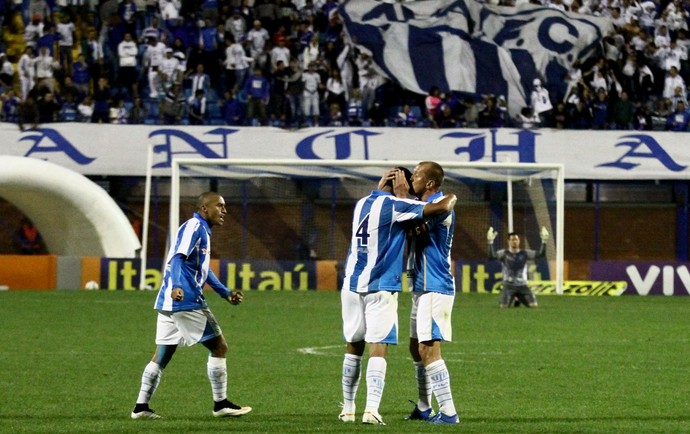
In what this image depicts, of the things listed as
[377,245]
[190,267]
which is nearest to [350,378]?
[377,245]

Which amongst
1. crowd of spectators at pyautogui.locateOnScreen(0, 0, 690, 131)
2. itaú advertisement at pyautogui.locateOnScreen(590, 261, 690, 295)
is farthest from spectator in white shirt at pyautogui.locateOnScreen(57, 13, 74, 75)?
itaú advertisement at pyautogui.locateOnScreen(590, 261, 690, 295)

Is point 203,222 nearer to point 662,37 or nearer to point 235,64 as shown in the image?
point 235,64

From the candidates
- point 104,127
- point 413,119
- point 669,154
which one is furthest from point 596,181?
point 104,127

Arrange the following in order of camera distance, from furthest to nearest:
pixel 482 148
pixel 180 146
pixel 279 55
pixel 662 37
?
pixel 662 37, pixel 279 55, pixel 482 148, pixel 180 146

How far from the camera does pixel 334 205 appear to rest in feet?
112

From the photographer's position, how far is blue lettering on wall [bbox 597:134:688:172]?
34.1 meters

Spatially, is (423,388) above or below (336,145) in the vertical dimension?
below

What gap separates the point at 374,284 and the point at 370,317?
0.83 feet

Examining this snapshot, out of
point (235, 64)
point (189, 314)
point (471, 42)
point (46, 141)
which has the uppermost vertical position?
point (471, 42)

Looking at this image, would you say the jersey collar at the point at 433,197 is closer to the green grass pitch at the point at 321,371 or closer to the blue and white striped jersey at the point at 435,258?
the blue and white striped jersey at the point at 435,258

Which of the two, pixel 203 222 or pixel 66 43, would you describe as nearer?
pixel 203 222

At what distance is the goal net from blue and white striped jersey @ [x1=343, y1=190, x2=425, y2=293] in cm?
2065

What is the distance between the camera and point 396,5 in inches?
1457

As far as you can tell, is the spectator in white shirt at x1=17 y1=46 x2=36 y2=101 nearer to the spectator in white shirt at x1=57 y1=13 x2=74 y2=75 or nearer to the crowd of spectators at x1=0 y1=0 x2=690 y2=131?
the crowd of spectators at x1=0 y1=0 x2=690 y2=131
